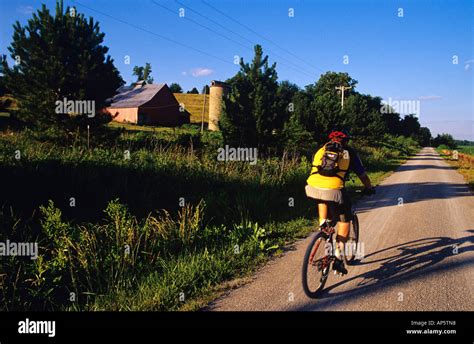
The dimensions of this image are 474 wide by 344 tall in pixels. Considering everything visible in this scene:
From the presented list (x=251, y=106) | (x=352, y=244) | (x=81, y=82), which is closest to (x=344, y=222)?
(x=352, y=244)

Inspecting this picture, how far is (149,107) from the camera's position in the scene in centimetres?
4972

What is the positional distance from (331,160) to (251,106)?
11.3 m

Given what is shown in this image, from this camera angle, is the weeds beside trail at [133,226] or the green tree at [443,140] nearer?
the weeds beside trail at [133,226]

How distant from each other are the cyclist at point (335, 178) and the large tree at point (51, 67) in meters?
12.9

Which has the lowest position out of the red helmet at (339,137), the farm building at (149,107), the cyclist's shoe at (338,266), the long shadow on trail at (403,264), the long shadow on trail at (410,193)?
the long shadow on trail at (403,264)

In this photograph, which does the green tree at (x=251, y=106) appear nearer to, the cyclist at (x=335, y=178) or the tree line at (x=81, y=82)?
the tree line at (x=81, y=82)

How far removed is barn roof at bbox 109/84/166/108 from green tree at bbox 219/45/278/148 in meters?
37.3

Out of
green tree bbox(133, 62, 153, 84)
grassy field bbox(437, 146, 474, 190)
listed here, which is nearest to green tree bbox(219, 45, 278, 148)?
grassy field bbox(437, 146, 474, 190)

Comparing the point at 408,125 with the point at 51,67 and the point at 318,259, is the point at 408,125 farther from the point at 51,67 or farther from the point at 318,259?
the point at 318,259

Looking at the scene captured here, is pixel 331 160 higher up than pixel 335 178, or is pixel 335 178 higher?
pixel 331 160

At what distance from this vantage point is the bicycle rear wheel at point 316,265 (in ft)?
13.4

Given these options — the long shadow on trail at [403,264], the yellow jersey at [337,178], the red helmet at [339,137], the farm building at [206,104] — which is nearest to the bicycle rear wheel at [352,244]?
the long shadow on trail at [403,264]

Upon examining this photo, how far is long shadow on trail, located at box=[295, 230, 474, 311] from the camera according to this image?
165 inches

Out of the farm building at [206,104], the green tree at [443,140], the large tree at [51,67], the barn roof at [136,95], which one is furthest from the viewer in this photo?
the green tree at [443,140]
